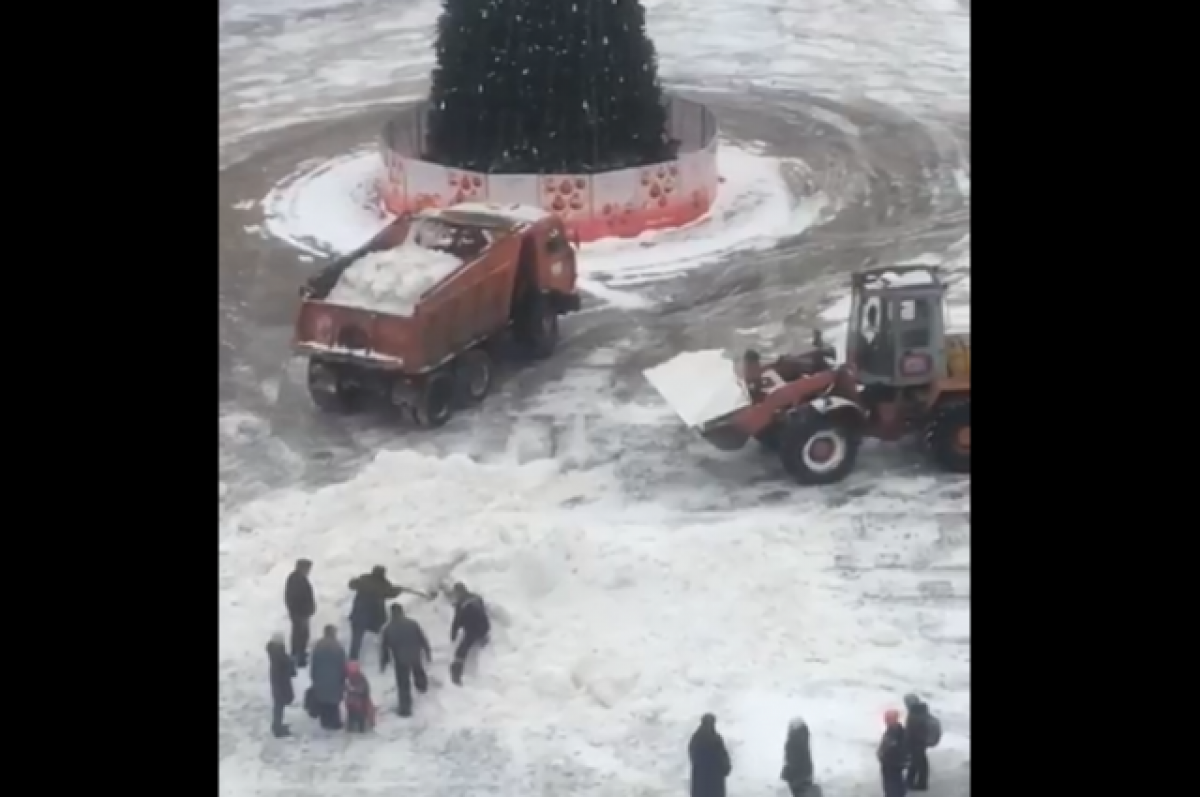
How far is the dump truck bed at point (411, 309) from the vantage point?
2592mm

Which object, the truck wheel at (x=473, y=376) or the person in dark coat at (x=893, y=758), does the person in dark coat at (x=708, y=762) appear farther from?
the truck wheel at (x=473, y=376)

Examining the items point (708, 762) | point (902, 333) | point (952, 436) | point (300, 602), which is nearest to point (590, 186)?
point (902, 333)

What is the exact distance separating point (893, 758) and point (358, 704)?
2.93 feet

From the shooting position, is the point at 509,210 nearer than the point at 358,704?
No

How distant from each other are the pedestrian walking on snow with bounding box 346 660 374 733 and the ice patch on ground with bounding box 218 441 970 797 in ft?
0.07

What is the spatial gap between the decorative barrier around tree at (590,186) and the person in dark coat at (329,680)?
764 millimetres

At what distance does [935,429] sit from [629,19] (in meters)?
0.88

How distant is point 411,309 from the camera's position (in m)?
2.59

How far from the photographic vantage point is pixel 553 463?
2.61m

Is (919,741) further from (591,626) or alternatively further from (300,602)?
(300,602)

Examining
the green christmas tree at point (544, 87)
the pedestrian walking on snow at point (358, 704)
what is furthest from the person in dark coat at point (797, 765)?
the green christmas tree at point (544, 87)
